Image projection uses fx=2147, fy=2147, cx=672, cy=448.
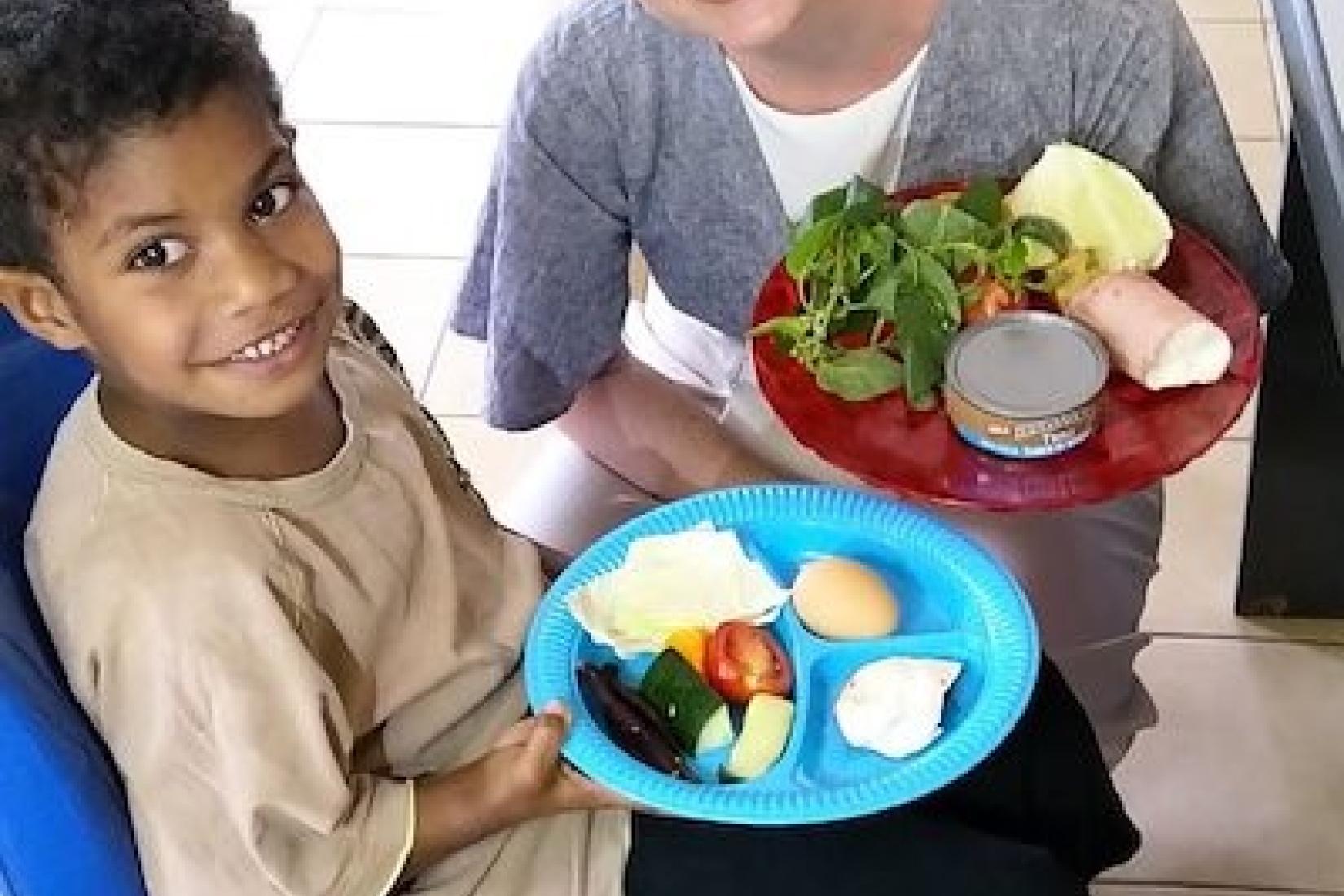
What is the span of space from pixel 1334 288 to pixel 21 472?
2.50 ft

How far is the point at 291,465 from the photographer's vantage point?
3.94ft

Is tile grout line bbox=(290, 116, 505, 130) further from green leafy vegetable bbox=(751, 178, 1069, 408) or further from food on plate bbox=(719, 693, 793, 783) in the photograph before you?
food on plate bbox=(719, 693, 793, 783)

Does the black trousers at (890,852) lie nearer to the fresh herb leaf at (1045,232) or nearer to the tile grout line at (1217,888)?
the fresh herb leaf at (1045,232)

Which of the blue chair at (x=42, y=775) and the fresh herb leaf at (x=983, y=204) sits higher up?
the fresh herb leaf at (x=983, y=204)

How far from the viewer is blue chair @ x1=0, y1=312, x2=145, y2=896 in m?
1.03

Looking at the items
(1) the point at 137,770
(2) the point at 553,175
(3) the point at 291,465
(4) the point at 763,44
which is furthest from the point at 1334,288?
(1) the point at 137,770

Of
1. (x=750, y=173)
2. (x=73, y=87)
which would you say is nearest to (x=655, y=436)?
(x=750, y=173)

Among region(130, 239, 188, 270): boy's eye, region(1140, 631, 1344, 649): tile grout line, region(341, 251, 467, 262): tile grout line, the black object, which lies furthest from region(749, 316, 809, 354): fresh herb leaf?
region(341, 251, 467, 262): tile grout line

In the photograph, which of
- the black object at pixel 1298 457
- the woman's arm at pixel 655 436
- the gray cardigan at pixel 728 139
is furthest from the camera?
Answer: the black object at pixel 1298 457

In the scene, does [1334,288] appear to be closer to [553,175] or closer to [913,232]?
[913,232]

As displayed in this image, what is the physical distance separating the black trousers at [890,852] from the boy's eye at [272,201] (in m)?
0.40

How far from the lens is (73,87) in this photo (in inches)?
40.8

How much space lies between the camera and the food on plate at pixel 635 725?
47.1 inches

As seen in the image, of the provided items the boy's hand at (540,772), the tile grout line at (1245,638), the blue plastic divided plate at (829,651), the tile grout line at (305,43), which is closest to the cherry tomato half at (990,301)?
the blue plastic divided plate at (829,651)
